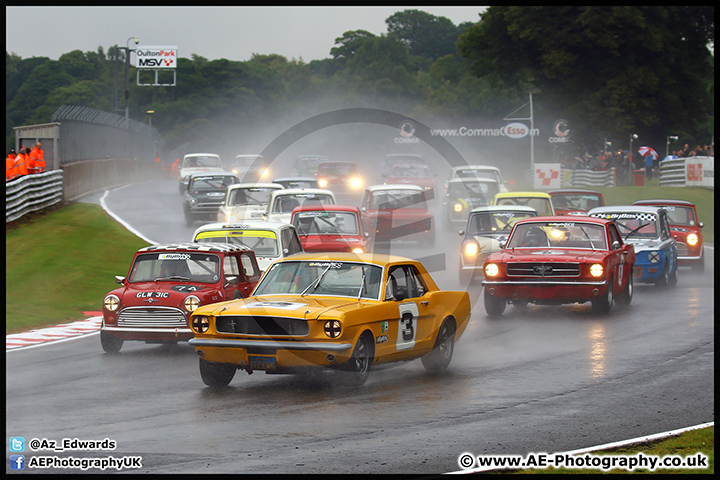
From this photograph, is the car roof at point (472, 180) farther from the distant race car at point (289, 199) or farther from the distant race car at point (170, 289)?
the distant race car at point (170, 289)

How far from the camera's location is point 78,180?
135ft

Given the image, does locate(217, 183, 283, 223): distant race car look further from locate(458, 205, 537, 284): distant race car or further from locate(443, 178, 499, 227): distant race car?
locate(443, 178, 499, 227): distant race car

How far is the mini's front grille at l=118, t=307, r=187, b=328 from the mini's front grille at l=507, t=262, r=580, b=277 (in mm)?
5601

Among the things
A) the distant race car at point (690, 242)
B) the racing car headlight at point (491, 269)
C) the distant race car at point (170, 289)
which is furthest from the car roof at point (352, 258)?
the distant race car at point (690, 242)

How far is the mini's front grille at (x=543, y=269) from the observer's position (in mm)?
14992

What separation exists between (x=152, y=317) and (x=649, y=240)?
11.1 meters

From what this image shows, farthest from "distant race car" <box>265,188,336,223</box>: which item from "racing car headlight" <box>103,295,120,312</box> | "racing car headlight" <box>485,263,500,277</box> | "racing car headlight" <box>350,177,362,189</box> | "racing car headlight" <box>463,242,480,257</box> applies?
"racing car headlight" <box>350,177,362,189</box>

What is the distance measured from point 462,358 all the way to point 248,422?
4350 mm

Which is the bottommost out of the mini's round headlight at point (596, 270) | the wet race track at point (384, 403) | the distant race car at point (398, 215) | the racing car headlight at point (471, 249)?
the wet race track at point (384, 403)

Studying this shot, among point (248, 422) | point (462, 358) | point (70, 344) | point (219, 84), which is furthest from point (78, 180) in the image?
point (219, 84)

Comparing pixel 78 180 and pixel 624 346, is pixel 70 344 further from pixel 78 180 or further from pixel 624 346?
pixel 78 180

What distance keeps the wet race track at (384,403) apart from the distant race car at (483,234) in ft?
15.7

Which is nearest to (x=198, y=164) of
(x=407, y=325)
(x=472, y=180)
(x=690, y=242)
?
(x=472, y=180)

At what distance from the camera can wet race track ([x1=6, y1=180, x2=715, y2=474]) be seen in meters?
7.49
